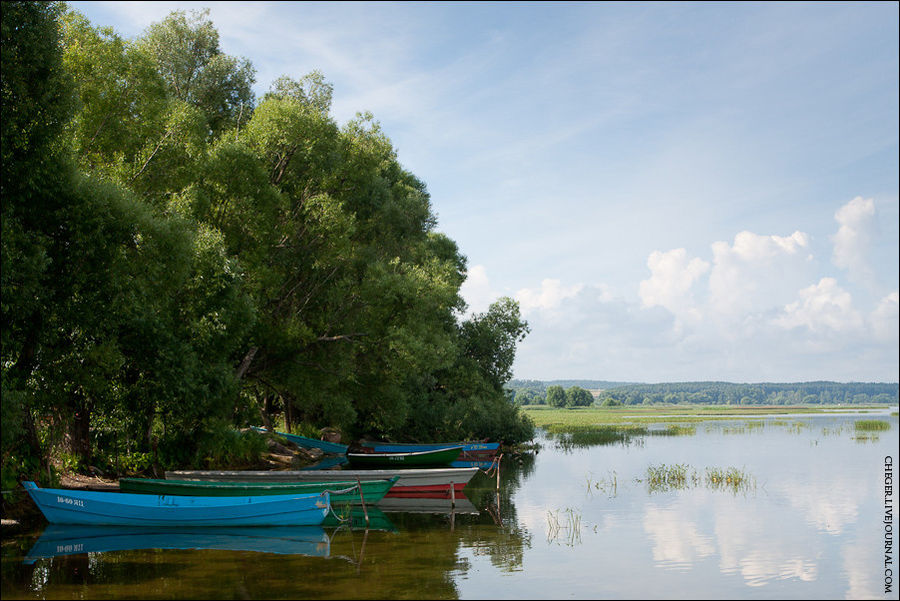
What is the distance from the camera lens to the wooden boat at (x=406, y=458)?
27562 millimetres

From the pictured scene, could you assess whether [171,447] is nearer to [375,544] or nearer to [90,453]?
[90,453]

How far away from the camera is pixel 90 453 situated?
2262 cm

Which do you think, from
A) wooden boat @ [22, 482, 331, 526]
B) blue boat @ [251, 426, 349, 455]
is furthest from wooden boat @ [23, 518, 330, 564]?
blue boat @ [251, 426, 349, 455]

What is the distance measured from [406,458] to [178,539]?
37.0 ft

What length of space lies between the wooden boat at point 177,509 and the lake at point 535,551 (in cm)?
35

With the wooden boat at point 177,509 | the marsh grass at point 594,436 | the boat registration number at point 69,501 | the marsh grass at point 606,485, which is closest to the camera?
the boat registration number at point 69,501

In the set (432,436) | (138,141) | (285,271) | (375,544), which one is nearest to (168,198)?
(138,141)

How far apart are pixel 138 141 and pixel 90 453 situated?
35.2ft

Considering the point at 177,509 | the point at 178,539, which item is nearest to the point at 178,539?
the point at 178,539

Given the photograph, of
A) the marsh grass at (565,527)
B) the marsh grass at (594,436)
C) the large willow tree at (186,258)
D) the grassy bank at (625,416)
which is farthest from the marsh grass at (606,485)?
the grassy bank at (625,416)

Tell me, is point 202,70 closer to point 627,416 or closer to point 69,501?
point 69,501

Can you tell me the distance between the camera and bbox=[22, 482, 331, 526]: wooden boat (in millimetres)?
18047

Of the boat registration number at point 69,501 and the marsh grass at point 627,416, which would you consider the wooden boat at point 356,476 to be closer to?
the boat registration number at point 69,501

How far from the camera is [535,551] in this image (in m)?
16.6
